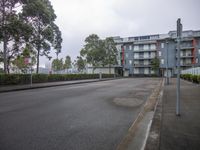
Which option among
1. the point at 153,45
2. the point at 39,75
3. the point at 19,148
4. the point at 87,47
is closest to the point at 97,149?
the point at 19,148

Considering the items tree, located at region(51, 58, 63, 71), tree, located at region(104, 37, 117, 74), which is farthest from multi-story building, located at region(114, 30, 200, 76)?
tree, located at region(51, 58, 63, 71)

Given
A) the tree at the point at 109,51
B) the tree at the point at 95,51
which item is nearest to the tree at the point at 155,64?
the tree at the point at 109,51

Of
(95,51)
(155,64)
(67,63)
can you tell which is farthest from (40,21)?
(155,64)

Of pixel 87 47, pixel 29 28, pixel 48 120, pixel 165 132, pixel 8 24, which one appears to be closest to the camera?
pixel 165 132

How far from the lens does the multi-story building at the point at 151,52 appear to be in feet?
194

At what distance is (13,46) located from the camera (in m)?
24.5

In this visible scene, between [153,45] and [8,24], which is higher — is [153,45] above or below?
above

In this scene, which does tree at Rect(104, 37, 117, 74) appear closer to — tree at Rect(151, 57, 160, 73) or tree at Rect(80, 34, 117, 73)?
tree at Rect(80, 34, 117, 73)

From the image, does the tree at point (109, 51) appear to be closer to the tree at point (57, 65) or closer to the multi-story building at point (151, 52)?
the multi-story building at point (151, 52)

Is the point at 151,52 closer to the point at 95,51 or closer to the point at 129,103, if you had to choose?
the point at 95,51

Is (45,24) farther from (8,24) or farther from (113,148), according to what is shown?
(113,148)

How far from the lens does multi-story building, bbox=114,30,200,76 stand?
59.1m

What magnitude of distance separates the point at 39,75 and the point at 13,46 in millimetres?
5912

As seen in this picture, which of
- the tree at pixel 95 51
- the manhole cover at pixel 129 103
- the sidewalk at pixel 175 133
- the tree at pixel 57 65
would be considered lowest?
the manhole cover at pixel 129 103
